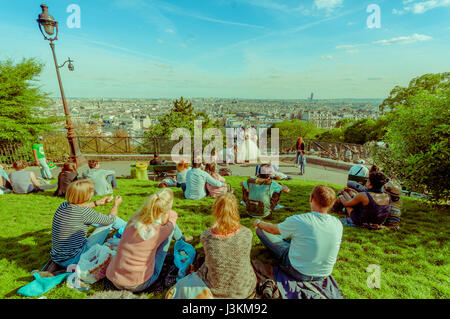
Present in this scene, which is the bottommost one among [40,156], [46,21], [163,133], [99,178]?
[99,178]

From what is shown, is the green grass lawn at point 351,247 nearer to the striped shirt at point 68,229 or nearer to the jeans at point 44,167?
the striped shirt at point 68,229

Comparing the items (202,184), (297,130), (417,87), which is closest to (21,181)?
(202,184)

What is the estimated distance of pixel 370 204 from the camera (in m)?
3.62

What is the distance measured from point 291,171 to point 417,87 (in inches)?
987

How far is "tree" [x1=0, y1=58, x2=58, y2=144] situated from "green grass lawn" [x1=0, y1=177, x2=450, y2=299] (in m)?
6.86

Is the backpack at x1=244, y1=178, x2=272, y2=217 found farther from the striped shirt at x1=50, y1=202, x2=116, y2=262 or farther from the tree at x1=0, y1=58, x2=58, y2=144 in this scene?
the tree at x1=0, y1=58, x2=58, y2=144

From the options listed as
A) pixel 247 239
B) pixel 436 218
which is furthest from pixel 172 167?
pixel 436 218

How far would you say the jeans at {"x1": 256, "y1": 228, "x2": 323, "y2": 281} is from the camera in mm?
2441

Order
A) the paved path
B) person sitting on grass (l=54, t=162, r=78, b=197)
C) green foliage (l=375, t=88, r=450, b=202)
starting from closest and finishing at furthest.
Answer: green foliage (l=375, t=88, r=450, b=202) → person sitting on grass (l=54, t=162, r=78, b=197) → the paved path

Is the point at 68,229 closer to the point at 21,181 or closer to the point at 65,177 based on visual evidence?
the point at 65,177

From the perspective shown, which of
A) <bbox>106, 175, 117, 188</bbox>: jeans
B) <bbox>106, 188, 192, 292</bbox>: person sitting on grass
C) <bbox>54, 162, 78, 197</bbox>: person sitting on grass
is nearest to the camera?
<bbox>106, 188, 192, 292</bbox>: person sitting on grass

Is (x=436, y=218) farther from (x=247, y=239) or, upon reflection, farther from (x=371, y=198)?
(x=247, y=239)

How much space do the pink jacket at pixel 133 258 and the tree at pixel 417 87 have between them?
26.3 meters

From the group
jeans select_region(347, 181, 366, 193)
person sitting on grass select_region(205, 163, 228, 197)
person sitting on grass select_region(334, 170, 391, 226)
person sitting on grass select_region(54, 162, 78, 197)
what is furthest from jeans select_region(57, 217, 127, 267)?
jeans select_region(347, 181, 366, 193)
